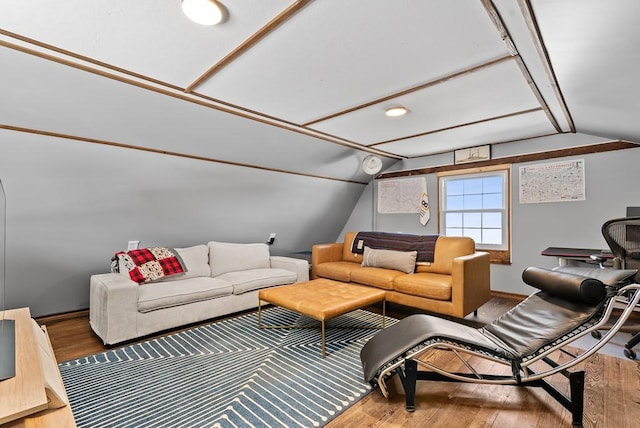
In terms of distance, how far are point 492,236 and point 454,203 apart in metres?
0.71

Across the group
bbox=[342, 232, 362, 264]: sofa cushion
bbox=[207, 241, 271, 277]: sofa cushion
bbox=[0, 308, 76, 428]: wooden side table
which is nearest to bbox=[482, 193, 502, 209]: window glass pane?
bbox=[342, 232, 362, 264]: sofa cushion

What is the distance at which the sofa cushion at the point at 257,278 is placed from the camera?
3.51 m

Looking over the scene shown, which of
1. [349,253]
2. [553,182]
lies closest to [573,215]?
[553,182]

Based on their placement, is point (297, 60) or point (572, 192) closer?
point (297, 60)

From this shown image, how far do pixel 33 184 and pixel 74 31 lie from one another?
1.69 m

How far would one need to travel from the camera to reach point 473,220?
4547 millimetres

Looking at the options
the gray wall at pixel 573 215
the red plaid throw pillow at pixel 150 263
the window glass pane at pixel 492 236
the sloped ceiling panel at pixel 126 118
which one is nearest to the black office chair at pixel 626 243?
the gray wall at pixel 573 215

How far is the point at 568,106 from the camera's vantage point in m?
2.65

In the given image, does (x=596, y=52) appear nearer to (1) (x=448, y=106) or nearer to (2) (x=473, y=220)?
(1) (x=448, y=106)

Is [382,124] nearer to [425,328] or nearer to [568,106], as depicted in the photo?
[568,106]

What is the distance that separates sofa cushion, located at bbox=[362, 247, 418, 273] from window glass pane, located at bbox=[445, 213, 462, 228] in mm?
1388

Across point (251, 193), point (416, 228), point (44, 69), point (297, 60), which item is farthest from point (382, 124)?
point (44, 69)

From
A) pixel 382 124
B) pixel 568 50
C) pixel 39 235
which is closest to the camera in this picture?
pixel 568 50

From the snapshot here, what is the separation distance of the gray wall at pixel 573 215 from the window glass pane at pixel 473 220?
17.8 inches
